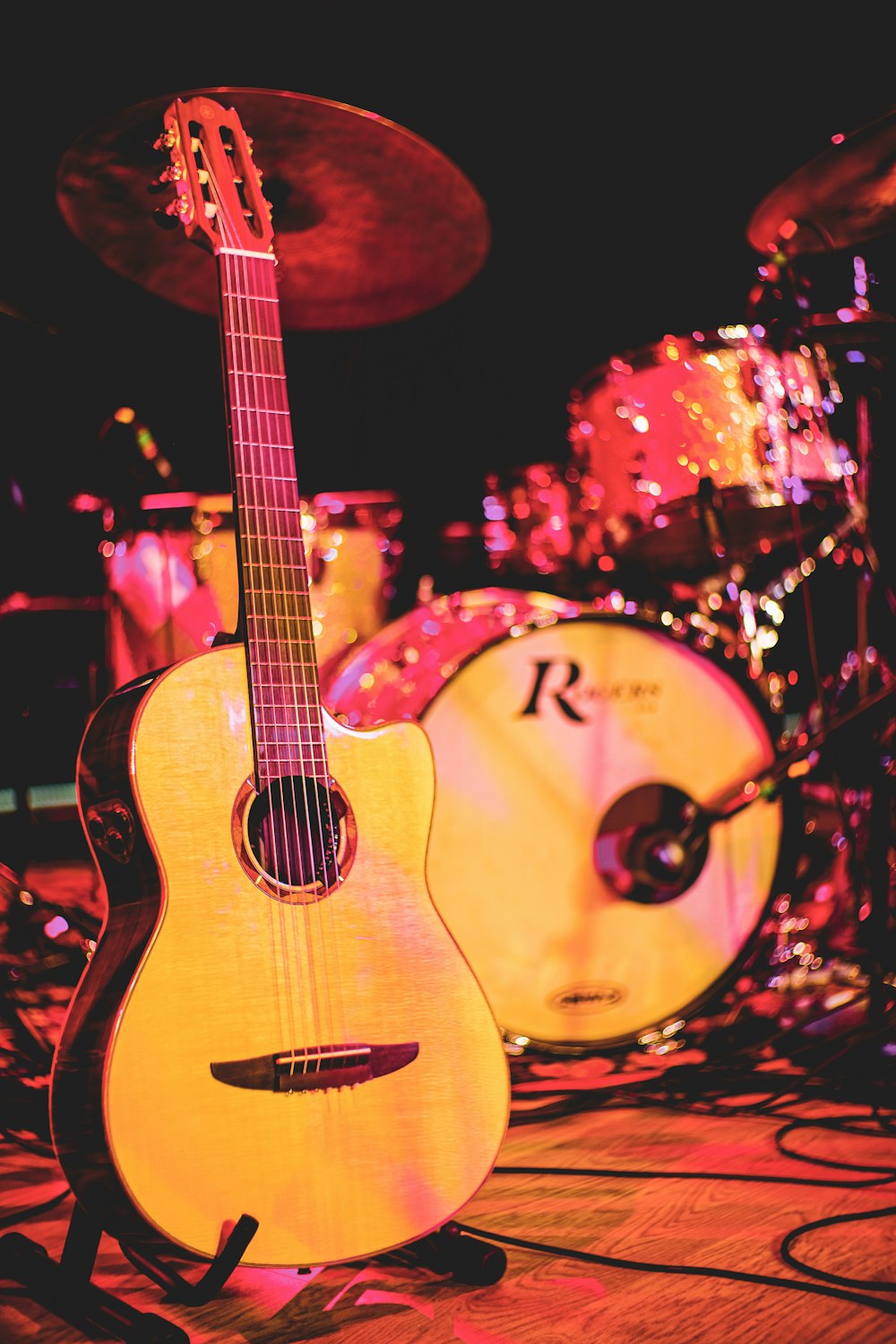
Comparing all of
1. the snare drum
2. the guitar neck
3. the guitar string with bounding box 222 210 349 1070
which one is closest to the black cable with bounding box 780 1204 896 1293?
the guitar string with bounding box 222 210 349 1070

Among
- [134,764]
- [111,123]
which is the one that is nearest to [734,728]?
[134,764]

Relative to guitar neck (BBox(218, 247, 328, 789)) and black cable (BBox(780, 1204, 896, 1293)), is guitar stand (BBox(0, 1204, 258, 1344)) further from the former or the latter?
black cable (BBox(780, 1204, 896, 1293))

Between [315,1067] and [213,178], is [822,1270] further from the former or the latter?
[213,178]

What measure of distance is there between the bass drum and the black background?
2.40ft

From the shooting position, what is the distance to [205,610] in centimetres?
224

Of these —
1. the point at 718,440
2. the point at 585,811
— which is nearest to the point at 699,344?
the point at 718,440

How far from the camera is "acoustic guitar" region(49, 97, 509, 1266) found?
3.42ft

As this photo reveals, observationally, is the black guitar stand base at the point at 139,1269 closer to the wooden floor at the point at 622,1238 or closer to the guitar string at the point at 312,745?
the wooden floor at the point at 622,1238

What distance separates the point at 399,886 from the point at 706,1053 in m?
1.14

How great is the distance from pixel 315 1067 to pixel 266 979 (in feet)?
0.36

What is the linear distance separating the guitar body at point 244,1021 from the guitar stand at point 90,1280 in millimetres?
30

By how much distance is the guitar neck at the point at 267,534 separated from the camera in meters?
1.25

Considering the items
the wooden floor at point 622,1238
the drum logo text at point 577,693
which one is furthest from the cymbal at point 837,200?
the wooden floor at point 622,1238

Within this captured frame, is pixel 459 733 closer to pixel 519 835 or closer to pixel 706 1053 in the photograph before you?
pixel 519 835
